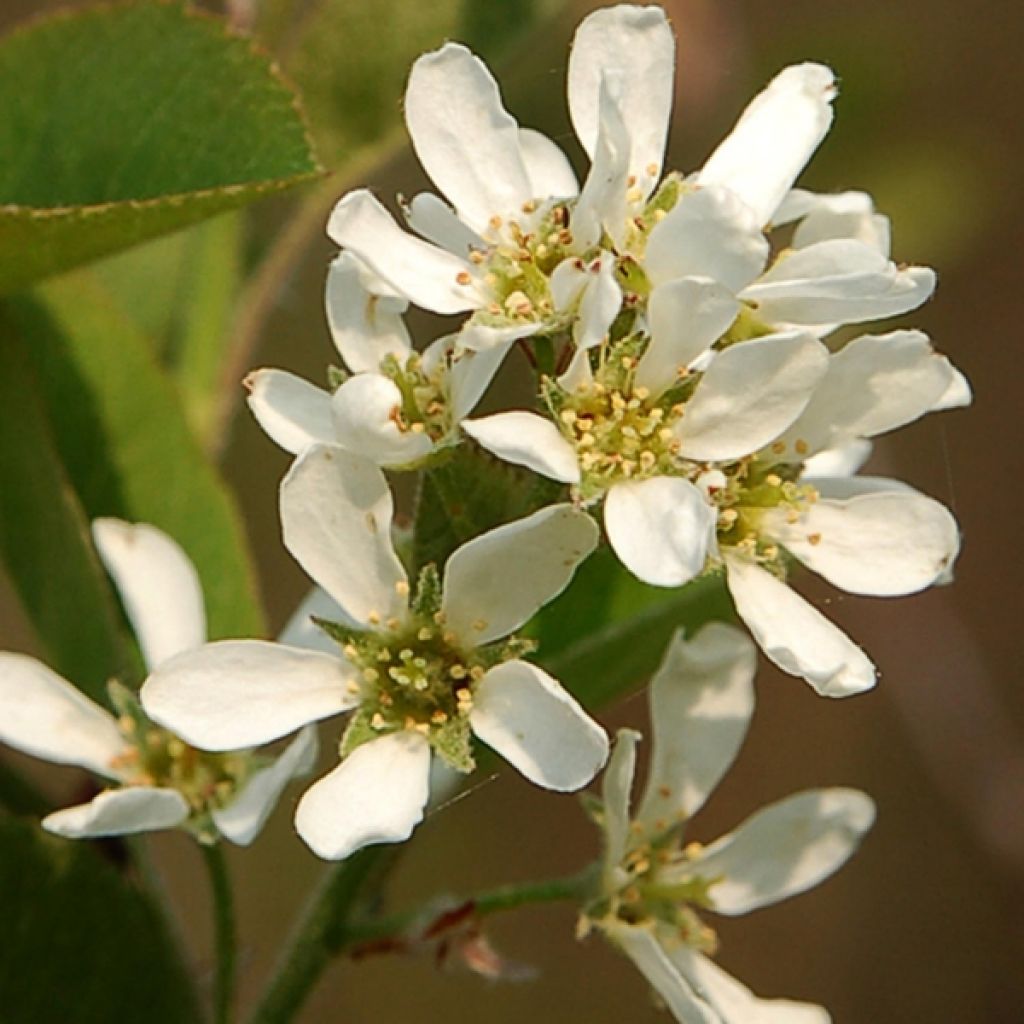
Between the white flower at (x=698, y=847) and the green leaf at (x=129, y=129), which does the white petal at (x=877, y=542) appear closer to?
the white flower at (x=698, y=847)

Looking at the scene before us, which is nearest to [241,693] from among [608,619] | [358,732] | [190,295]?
[358,732]

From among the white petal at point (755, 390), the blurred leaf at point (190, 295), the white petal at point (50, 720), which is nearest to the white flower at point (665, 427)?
the white petal at point (755, 390)

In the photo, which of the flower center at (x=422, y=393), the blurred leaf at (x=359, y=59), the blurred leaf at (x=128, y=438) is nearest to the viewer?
the flower center at (x=422, y=393)

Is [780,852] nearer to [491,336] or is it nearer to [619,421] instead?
[619,421]

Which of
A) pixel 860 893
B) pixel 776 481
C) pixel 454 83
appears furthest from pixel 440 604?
pixel 860 893

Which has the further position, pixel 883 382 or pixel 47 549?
pixel 47 549

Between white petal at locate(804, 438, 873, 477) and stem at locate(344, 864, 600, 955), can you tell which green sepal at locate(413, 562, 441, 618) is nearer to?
stem at locate(344, 864, 600, 955)
